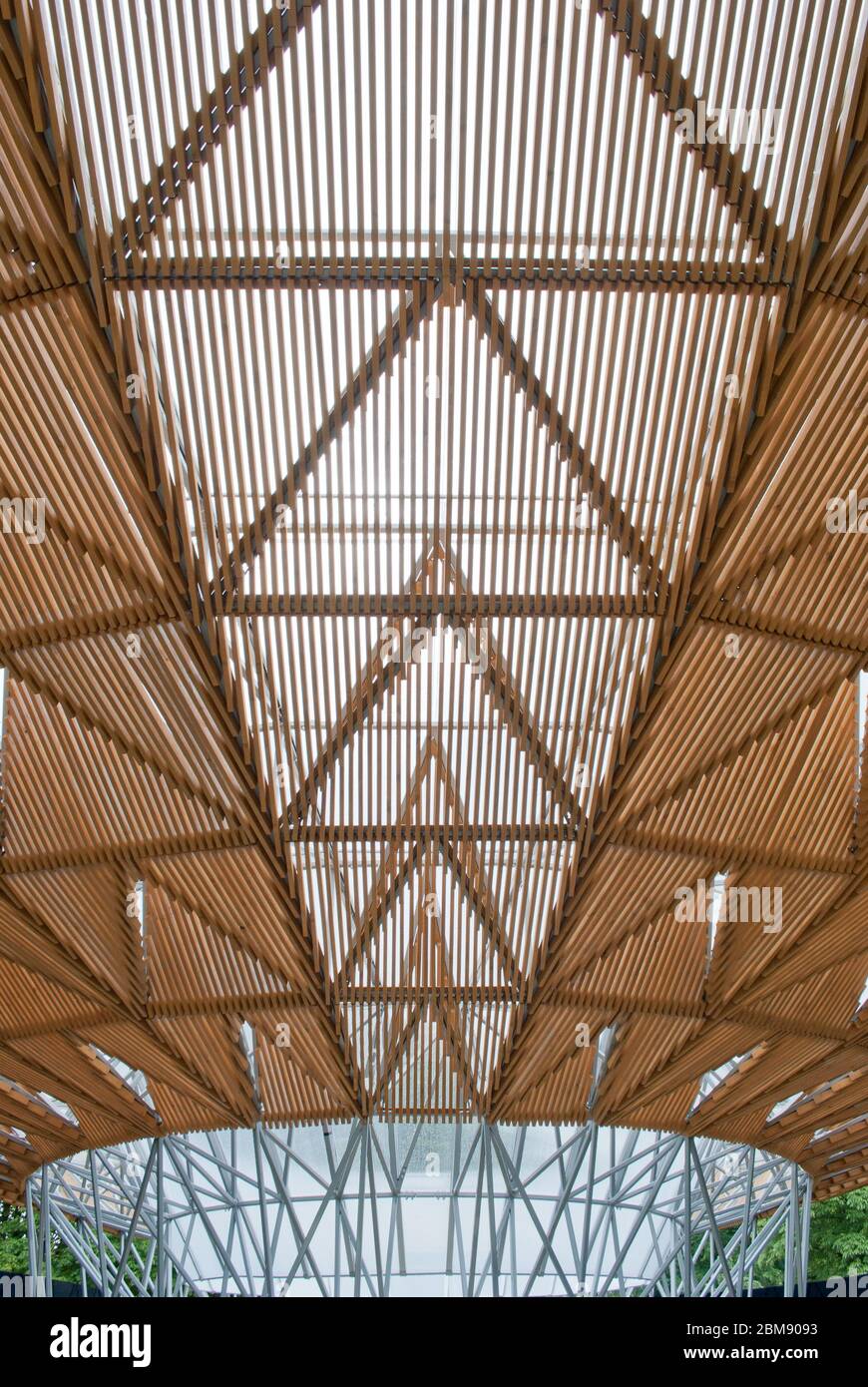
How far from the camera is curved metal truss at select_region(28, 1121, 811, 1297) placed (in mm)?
29719

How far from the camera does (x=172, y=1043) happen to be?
22547mm

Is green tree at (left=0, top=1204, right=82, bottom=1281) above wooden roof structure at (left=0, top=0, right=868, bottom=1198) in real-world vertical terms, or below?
below

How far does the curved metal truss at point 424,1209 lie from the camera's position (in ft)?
97.5

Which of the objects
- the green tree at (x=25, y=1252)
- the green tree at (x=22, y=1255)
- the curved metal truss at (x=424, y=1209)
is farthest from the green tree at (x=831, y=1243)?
the green tree at (x=22, y=1255)

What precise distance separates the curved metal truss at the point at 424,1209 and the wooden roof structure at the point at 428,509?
32.0 feet

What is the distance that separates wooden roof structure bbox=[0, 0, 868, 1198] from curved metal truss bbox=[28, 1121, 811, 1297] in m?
9.76

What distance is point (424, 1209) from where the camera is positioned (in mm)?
34031

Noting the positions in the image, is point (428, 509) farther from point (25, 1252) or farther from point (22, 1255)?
point (25, 1252)

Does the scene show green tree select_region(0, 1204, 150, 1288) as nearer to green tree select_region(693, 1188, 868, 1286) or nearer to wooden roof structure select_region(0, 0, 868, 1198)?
green tree select_region(693, 1188, 868, 1286)

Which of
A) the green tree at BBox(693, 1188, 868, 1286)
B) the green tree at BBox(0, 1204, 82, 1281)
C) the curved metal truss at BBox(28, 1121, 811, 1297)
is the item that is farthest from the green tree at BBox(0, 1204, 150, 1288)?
the green tree at BBox(693, 1188, 868, 1286)

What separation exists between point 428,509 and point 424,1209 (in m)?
25.7

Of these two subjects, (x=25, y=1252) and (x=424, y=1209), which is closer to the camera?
(x=424, y=1209)

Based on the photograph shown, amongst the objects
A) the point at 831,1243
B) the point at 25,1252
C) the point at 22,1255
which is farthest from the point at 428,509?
the point at 25,1252
